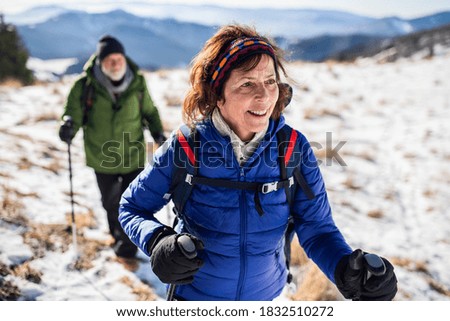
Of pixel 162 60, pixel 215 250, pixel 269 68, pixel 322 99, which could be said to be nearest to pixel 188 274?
pixel 215 250

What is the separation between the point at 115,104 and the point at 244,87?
2.20 m

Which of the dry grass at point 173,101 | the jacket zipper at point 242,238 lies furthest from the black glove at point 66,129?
the dry grass at point 173,101

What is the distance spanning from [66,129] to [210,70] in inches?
85.9

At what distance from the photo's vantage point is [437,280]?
13.2 feet

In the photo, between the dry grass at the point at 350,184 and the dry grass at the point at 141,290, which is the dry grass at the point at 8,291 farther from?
the dry grass at the point at 350,184

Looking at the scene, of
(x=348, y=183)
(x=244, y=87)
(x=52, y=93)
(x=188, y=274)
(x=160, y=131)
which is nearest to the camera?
(x=188, y=274)

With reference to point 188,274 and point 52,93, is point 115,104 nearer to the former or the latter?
point 188,274

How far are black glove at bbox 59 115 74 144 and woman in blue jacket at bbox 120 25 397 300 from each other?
75.1 inches

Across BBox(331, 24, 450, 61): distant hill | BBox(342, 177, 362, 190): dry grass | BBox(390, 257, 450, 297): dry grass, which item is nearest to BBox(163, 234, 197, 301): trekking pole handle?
BBox(390, 257, 450, 297): dry grass

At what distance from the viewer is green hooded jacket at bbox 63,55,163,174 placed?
11.8 ft

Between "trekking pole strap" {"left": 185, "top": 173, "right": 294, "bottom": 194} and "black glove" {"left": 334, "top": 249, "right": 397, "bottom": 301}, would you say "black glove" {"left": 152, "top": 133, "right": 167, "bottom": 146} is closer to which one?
"trekking pole strap" {"left": 185, "top": 173, "right": 294, "bottom": 194}

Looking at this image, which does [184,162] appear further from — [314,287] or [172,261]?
[314,287]

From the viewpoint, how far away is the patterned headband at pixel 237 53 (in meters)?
1.70

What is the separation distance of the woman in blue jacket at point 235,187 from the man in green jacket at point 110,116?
1862 millimetres
